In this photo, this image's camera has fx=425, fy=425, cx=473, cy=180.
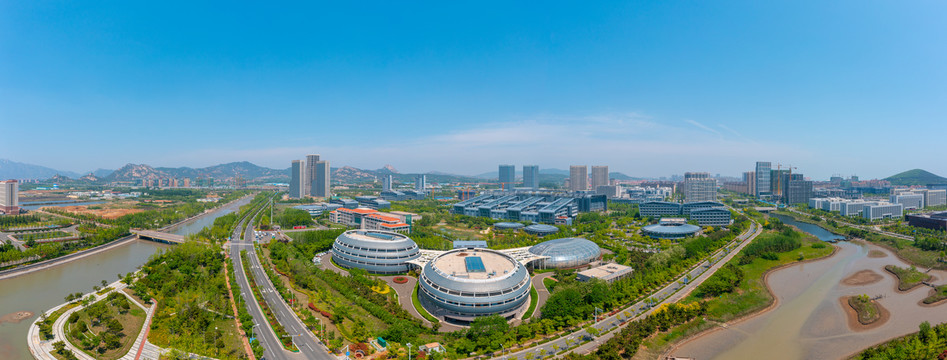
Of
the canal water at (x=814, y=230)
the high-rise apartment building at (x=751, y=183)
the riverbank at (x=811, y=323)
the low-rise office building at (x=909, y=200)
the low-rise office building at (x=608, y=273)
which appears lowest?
the riverbank at (x=811, y=323)

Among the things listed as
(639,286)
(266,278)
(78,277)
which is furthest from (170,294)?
(639,286)

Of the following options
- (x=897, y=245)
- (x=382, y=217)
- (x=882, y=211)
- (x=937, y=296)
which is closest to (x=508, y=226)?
(x=382, y=217)

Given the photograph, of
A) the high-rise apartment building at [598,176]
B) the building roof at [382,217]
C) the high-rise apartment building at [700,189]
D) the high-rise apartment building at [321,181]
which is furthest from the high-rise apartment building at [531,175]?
the building roof at [382,217]

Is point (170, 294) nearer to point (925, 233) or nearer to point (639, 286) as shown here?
point (639, 286)

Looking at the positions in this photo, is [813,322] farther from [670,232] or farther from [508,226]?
[508,226]

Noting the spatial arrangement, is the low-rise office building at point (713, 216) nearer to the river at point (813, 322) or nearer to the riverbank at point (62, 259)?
the river at point (813, 322)

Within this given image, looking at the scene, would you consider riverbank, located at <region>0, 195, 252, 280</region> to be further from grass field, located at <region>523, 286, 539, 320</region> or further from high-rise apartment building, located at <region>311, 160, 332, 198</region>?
high-rise apartment building, located at <region>311, 160, 332, 198</region>

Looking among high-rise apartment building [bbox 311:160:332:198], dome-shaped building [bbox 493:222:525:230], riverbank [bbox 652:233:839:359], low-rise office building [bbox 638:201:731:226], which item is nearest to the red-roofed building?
dome-shaped building [bbox 493:222:525:230]

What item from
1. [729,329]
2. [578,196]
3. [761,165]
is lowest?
[729,329]
